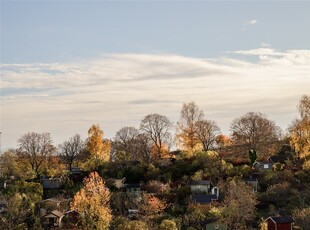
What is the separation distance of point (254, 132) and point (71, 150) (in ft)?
113

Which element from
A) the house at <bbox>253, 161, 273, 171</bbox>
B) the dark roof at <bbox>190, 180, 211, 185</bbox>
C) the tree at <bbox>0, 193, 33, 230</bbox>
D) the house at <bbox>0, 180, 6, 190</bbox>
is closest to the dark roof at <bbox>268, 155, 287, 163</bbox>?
the house at <bbox>253, 161, 273, 171</bbox>

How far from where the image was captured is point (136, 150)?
7650cm

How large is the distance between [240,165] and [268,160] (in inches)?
288

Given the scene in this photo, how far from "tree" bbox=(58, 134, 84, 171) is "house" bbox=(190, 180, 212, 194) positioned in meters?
29.1

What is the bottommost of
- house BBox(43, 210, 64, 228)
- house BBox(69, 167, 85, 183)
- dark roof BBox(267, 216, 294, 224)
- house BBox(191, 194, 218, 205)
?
house BBox(43, 210, 64, 228)

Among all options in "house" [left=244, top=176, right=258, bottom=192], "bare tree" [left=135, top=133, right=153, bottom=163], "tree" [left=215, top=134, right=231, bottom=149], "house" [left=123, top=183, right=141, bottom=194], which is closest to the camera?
"house" [left=244, top=176, right=258, bottom=192]

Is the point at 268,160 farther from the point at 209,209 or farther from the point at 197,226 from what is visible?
the point at 197,226

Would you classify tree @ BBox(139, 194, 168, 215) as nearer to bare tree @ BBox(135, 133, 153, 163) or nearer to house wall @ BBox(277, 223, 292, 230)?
house wall @ BBox(277, 223, 292, 230)

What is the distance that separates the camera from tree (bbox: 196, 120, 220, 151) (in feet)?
260

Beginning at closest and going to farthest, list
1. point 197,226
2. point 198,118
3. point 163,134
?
point 197,226, point 198,118, point 163,134

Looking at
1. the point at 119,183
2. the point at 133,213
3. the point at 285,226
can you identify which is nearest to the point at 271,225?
the point at 285,226

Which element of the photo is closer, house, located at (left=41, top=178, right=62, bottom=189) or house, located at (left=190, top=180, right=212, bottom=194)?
house, located at (left=190, top=180, right=212, bottom=194)

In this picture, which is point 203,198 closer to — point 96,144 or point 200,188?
point 200,188

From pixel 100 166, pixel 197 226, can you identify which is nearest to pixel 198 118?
pixel 100 166
